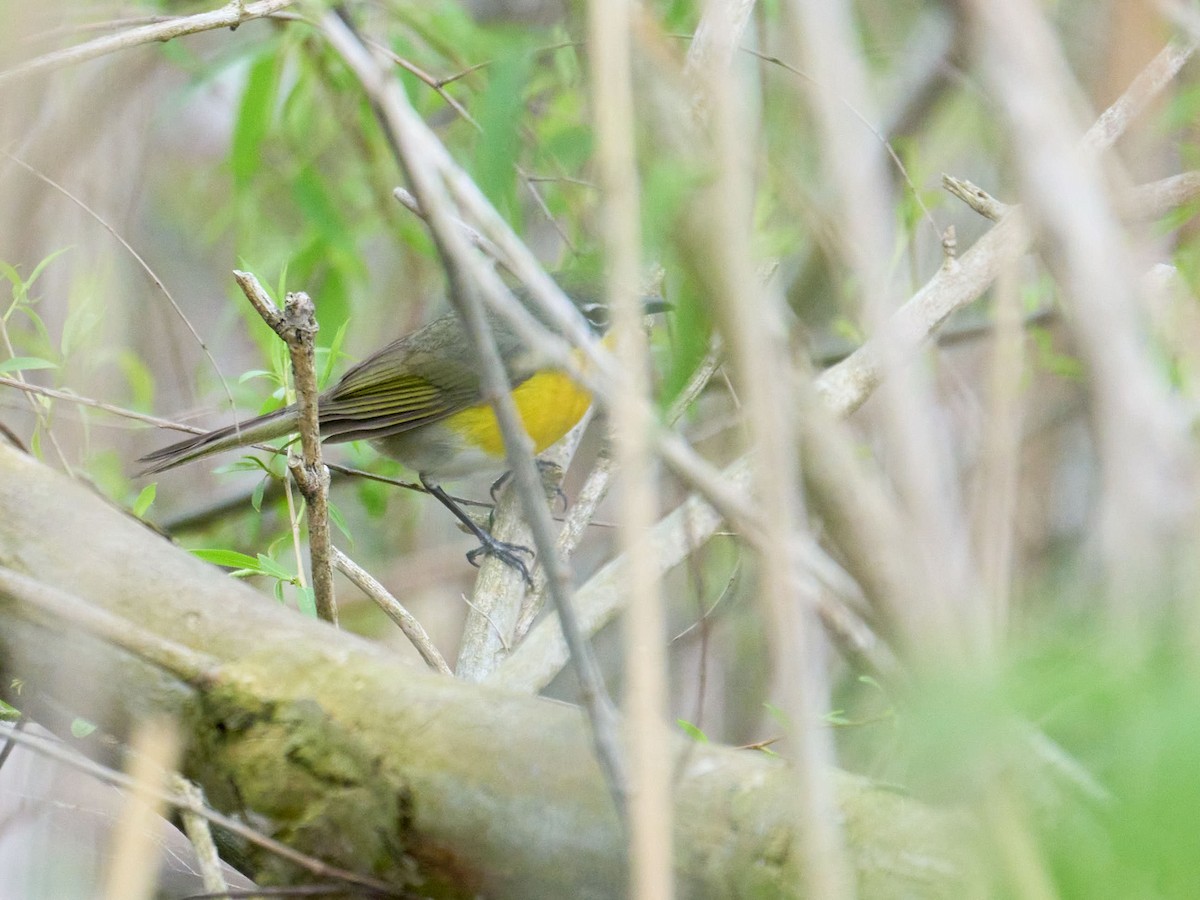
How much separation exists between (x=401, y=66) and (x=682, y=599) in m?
2.27

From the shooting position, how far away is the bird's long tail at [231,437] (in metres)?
2.90

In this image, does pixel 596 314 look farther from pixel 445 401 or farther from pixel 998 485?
pixel 998 485

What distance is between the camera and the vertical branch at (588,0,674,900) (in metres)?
0.84

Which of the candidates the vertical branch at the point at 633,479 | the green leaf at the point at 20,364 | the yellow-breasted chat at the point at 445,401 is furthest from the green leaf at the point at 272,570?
the yellow-breasted chat at the point at 445,401

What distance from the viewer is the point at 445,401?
4.14 m

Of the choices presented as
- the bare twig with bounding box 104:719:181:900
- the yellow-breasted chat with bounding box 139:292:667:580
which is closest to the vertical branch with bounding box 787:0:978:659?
the bare twig with bounding box 104:719:181:900

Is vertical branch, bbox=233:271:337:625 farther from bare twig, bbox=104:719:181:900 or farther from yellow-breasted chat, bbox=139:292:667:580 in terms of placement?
yellow-breasted chat, bbox=139:292:667:580

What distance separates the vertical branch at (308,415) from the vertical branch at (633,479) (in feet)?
→ 3.12

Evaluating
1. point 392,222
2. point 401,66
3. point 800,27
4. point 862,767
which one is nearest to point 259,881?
point 862,767

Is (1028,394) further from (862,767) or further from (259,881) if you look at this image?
(259,881)

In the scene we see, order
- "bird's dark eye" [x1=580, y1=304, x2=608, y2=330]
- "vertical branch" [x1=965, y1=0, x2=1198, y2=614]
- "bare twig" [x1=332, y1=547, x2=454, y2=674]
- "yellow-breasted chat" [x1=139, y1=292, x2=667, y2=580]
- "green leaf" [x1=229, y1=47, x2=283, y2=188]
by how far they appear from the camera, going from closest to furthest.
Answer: "vertical branch" [x1=965, y1=0, x2=1198, y2=614]
"bare twig" [x1=332, y1=547, x2=454, y2=674]
"green leaf" [x1=229, y1=47, x2=283, y2=188]
"yellow-breasted chat" [x1=139, y1=292, x2=667, y2=580]
"bird's dark eye" [x1=580, y1=304, x2=608, y2=330]

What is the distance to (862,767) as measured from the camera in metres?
1.78

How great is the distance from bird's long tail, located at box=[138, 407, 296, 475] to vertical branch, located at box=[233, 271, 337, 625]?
0.75m

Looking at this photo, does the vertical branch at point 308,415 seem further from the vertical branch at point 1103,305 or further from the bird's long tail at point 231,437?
the vertical branch at point 1103,305
